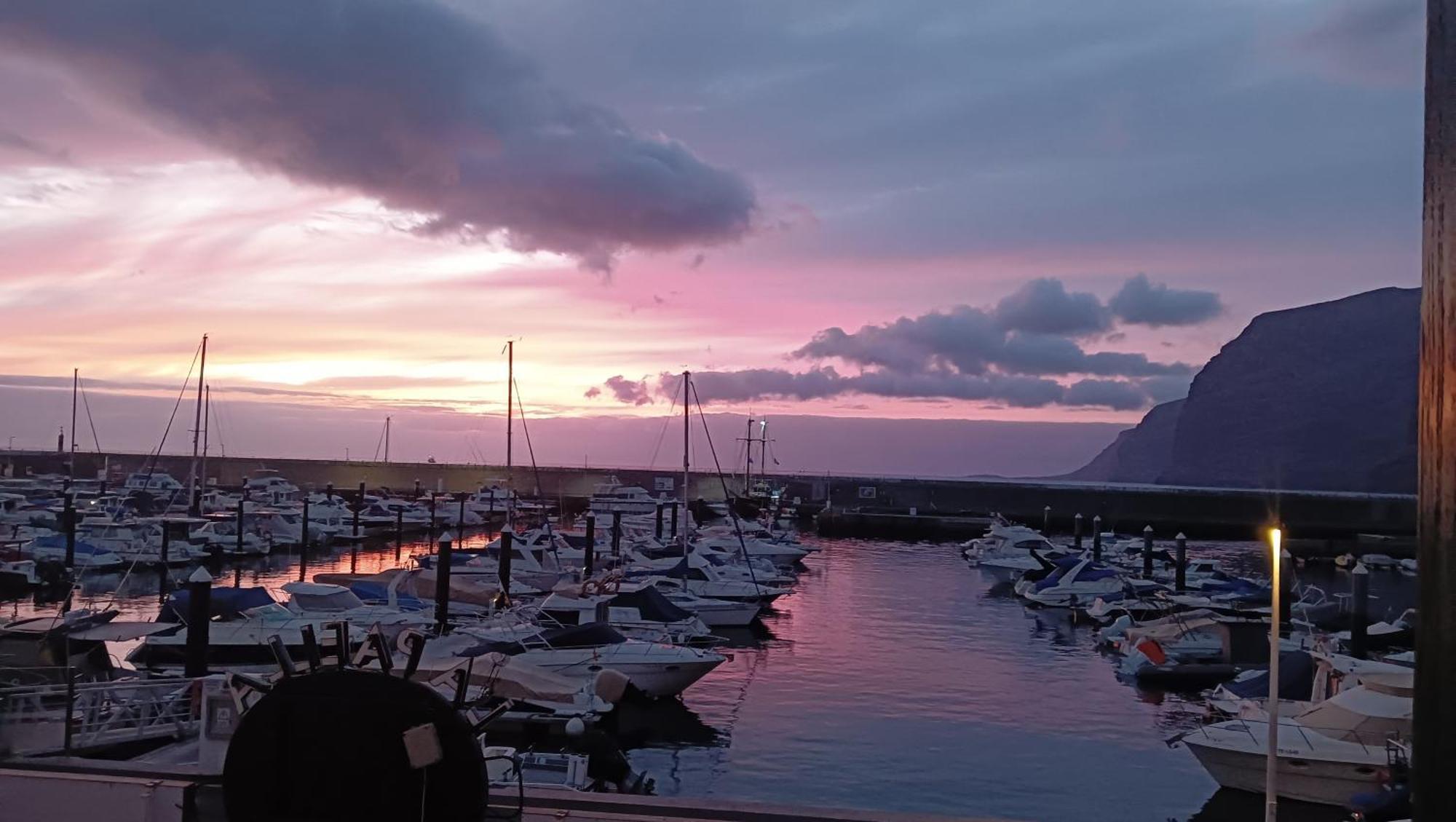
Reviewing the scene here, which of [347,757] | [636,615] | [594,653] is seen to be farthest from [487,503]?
[347,757]

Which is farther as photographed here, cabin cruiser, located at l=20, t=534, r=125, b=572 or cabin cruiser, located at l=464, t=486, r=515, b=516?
cabin cruiser, located at l=464, t=486, r=515, b=516

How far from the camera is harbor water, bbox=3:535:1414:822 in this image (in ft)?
61.4

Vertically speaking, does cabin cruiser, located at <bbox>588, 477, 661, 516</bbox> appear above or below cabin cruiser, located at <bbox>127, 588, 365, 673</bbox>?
above

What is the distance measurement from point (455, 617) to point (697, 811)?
29758 millimetres

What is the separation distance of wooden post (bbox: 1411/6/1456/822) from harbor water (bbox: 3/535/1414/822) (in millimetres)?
14464

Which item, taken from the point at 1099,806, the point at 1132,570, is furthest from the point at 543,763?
the point at 1132,570

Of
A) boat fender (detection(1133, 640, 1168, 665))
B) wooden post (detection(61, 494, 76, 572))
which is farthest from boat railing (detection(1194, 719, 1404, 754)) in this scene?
wooden post (detection(61, 494, 76, 572))

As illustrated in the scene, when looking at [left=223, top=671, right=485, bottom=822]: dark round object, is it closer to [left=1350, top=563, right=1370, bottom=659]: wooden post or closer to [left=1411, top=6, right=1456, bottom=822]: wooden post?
[left=1411, top=6, right=1456, bottom=822]: wooden post

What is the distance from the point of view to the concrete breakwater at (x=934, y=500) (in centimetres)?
8688

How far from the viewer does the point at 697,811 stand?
210 inches

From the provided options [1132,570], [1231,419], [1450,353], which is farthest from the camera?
[1231,419]

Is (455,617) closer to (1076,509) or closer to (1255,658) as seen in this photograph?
(1255,658)

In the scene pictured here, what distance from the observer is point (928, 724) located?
78.2ft

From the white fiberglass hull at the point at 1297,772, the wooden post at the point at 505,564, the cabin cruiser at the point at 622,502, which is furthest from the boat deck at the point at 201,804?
the cabin cruiser at the point at 622,502
